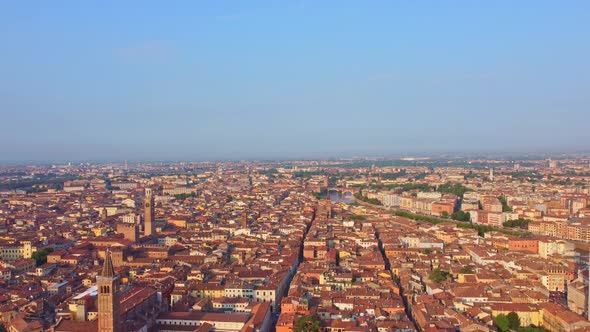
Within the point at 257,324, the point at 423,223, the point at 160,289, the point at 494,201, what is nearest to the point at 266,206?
the point at 423,223

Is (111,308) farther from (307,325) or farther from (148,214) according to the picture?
(148,214)

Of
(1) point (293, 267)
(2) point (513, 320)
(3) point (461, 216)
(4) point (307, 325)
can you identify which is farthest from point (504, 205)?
(4) point (307, 325)

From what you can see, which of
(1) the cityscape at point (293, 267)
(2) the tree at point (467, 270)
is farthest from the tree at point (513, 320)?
(2) the tree at point (467, 270)

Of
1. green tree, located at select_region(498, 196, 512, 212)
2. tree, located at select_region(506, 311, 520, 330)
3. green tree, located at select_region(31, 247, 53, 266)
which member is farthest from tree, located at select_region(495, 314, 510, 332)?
green tree, located at select_region(498, 196, 512, 212)

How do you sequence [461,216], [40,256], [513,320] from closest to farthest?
[513,320] → [40,256] → [461,216]

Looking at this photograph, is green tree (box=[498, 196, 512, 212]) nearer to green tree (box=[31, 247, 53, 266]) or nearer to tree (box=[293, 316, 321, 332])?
green tree (box=[31, 247, 53, 266])

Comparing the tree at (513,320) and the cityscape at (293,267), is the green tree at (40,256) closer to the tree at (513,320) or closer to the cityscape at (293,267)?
the cityscape at (293,267)
